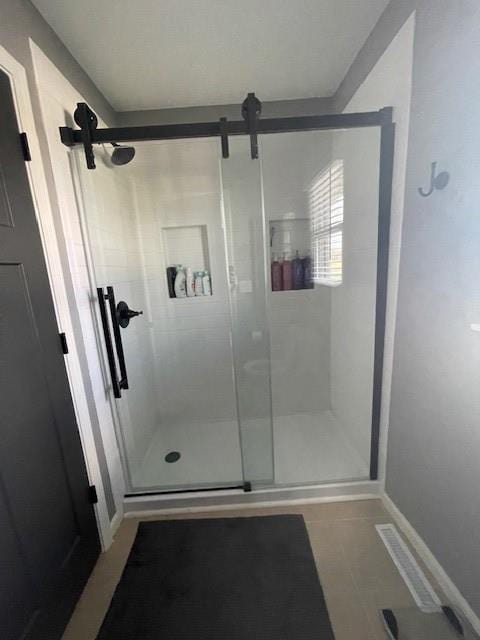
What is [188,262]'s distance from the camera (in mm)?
2355

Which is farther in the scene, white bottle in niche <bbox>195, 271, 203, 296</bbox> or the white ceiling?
white bottle in niche <bbox>195, 271, 203, 296</bbox>

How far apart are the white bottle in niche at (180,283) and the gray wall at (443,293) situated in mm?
1626

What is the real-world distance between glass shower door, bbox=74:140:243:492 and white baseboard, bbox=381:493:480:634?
0.89 m

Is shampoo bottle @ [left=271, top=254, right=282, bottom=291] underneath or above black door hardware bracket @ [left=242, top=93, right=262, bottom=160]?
underneath

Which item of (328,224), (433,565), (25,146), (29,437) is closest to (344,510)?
(433,565)

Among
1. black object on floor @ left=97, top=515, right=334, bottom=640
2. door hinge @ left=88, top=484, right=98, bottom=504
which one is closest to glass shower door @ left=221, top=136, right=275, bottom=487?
black object on floor @ left=97, top=515, right=334, bottom=640

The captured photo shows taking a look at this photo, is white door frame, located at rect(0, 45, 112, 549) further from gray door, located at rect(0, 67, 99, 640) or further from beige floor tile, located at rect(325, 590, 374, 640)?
beige floor tile, located at rect(325, 590, 374, 640)

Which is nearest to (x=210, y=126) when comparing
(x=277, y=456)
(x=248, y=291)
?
(x=248, y=291)

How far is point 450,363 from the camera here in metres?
1.06

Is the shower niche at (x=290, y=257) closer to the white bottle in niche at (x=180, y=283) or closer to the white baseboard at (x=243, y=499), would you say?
the white bottle in niche at (x=180, y=283)

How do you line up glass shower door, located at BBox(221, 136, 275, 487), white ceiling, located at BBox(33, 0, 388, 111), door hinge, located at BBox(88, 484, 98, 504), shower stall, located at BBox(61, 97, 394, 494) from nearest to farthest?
white ceiling, located at BBox(33, 0, 388, 111), door hinge, located at BBox(88, 484, 98, 504), shower stall, located at BBox(61, 97, 394, 494), glass shower door, located at BBox(221, 136, 275, 487)

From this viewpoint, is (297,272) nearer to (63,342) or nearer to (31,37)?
(63,342)

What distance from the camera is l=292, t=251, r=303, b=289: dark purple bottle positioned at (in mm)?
2279

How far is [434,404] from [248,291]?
1.21 metres
